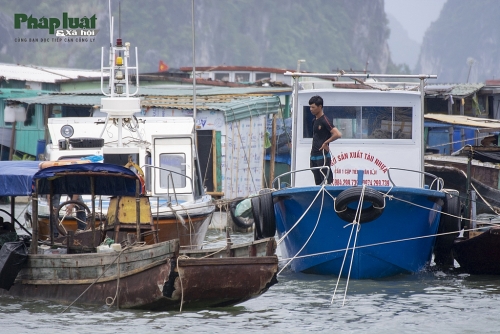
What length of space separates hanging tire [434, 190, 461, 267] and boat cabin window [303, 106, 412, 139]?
1209 millimetres

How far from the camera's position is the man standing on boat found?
1182cm

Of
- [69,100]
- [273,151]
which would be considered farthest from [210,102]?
[69,100]

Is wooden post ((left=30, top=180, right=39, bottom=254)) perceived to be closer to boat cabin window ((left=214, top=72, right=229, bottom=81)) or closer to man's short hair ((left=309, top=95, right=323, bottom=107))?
man's short hair ((left=309, top=95, right=323, bottom=107))

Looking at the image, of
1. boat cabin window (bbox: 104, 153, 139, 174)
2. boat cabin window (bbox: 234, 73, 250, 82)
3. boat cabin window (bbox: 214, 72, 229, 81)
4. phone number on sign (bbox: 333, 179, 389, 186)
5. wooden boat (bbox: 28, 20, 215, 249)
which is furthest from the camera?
boat cabin window (bbox: 214, 72, 229, 81)

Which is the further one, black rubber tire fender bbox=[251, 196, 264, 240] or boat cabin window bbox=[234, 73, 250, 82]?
boat cabin window bbox=[234, 73, 250, 82]

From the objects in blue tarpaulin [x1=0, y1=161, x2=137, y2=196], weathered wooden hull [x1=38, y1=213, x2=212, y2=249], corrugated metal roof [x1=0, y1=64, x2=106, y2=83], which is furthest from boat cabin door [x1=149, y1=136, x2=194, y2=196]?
corrugated metal roof [x1=0, y1=64, x2=106, y2=83]

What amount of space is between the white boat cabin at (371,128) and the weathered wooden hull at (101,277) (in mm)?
3777

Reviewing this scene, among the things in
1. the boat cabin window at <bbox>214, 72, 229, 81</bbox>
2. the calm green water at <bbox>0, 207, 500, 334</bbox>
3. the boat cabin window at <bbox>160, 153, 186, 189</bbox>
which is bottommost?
the calm green water at <bbox>0, 207, 500, 334</bbox>

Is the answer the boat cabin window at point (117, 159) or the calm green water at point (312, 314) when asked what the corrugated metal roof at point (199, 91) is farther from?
the calm green water at point (312, 314)

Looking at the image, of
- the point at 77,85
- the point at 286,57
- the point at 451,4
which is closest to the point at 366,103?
the point at 77,85

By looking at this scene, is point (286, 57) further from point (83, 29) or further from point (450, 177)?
point (450, 177)

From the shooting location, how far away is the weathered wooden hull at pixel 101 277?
9492 millimetres

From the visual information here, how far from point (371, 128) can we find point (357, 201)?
2.00m

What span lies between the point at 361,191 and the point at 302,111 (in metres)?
2.27
